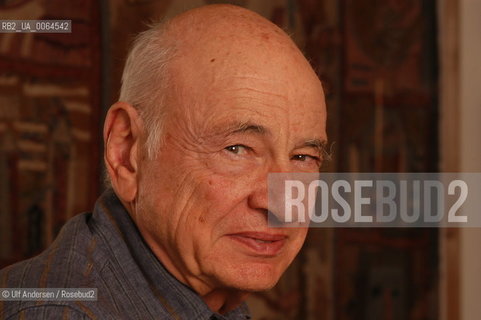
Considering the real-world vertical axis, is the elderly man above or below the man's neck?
above

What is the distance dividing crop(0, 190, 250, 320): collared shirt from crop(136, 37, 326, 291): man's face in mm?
40

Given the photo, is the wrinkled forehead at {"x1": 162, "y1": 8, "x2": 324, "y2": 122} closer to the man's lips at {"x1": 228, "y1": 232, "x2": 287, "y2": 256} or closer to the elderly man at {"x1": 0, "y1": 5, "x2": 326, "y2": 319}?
the elderly man at {"x1": 0, "y1": 5, "x2": 326, "y2": 319}

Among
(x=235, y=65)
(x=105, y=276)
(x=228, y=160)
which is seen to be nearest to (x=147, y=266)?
(x=105, y=276)

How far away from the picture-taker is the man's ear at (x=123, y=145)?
2.63ft

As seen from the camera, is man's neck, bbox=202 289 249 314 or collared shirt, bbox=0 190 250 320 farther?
man's neck, bbox=202 289 249 314

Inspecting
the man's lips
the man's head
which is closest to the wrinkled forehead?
the man's head

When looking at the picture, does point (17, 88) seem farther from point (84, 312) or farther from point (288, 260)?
point (288, 260)

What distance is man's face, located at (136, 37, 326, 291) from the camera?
76 centimetres

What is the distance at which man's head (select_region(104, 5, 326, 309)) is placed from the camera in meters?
0.76

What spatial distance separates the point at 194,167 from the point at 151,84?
12cm

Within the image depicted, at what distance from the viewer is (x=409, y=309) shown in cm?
111

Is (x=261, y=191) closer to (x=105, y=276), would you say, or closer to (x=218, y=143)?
(x=218, y=143)

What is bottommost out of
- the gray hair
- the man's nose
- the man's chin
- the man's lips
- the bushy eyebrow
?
the man's chin

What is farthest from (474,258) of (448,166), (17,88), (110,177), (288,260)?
(17,88)
